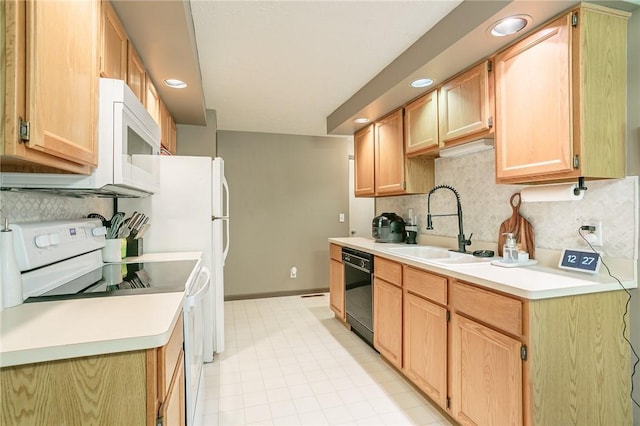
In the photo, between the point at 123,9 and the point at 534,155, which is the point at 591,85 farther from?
the point at 123,9

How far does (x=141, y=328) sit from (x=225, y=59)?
6.75 ft

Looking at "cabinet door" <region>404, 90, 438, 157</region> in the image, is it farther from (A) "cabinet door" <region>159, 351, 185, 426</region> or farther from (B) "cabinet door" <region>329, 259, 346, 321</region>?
(A) "cabinet door" <region>159, 351, 185, 426</region>

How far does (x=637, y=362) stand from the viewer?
1476mm

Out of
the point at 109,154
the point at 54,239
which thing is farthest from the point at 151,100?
the point at 54,239

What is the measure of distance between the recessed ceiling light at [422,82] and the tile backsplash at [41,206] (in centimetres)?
226

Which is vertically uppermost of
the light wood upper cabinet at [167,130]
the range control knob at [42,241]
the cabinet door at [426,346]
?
the light wood upper cabinet at [167,130]

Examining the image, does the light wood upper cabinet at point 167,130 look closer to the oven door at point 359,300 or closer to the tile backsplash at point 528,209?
the oven door at point 359,300

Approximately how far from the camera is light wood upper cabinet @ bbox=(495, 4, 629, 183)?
1.48 metres

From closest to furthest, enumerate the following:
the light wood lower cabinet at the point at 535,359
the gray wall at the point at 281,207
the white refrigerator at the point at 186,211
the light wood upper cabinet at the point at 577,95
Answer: the light wood lower cabinet at the point at 535,359
the light wood upper cabinet at the point at 577,95
the white refrigerator at the point at 186,211
the gray wall at the point at 281,207

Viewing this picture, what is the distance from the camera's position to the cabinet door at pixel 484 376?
4.59 feet

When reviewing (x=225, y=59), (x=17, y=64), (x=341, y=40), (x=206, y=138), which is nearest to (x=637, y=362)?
(x=341, y=40)

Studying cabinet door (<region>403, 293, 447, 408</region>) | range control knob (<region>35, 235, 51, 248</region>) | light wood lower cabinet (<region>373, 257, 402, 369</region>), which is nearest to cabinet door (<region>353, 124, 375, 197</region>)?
light wood lower cabinet (<region>373, 257, 402, 369</region>)

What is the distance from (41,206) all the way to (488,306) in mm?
2125

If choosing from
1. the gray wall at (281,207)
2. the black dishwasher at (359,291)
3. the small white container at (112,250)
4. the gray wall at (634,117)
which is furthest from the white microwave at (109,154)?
the gray wall at (281,207)
